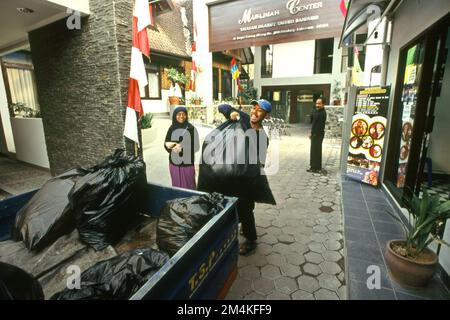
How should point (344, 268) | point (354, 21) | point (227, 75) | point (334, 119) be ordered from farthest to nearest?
point (227, 75)
point (334, 119)
point (354, 21)
point (344, 268)

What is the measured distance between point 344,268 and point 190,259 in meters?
1.86

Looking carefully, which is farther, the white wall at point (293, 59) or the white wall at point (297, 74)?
the white wall at point (293, 59)

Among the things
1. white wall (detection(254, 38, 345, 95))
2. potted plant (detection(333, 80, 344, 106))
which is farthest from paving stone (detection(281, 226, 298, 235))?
white wall (detection(254, 38, 345, 95))

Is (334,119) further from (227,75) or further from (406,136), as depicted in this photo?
(227,75)

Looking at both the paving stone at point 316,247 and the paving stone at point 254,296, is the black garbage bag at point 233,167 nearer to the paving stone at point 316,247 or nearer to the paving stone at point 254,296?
the paving stone at point 316,247

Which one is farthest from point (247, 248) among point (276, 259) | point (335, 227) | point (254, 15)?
point (254, 15)

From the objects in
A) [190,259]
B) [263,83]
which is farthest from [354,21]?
[263,83]

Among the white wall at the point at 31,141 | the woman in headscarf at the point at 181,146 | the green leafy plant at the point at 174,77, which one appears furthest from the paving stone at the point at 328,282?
the green leafy plant at the point at 174,77

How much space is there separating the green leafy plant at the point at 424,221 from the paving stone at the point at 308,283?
77cm

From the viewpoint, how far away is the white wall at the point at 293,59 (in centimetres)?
1498

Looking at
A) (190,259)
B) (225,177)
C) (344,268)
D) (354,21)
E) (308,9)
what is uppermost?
(308,9)

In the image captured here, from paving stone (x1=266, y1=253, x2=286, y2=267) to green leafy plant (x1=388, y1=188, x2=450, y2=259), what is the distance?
41.6 inches

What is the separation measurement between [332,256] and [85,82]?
4297 mm

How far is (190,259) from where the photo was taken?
144 centimetres
